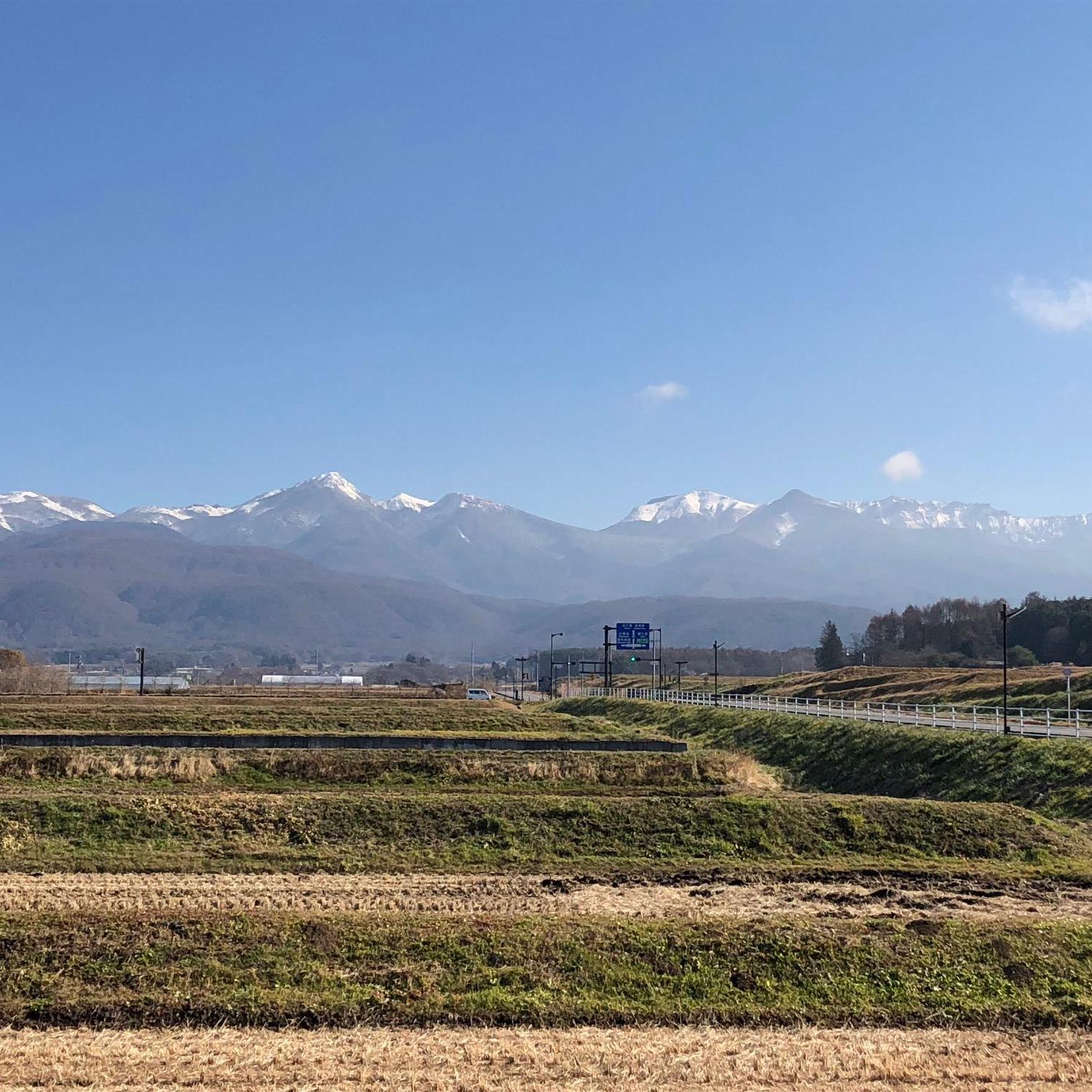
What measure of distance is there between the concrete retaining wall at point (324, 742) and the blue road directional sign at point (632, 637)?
7150 centimetres

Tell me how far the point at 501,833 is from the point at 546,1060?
45.2 feet

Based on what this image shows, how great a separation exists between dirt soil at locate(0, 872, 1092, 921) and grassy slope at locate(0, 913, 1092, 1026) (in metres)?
1.41

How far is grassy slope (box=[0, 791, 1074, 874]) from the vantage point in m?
27.3

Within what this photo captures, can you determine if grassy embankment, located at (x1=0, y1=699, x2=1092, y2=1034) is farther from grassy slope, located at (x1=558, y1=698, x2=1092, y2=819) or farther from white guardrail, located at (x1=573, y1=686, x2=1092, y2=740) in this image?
white guardrail, located at (x1=573, y1=686, x2=1092, y2=740)

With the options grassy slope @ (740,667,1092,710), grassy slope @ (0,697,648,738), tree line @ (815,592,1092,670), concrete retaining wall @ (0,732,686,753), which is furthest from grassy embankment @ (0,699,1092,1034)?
tree line @ (815,592,1092,670)

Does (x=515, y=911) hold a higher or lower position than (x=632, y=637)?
lower

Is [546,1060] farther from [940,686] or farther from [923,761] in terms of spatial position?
[940,686]

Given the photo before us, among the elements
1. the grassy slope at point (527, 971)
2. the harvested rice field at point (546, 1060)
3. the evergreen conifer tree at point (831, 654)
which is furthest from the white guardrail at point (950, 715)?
the evergreen conifer tree at point (831, 654)

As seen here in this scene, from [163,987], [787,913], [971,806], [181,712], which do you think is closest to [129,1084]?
[163,987]

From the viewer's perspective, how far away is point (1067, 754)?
128ft

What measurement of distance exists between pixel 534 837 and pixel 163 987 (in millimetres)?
12514

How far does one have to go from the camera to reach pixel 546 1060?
52.5ft

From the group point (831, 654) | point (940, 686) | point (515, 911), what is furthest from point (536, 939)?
point (831, 654)

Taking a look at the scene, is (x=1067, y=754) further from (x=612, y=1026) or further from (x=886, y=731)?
(x=612, y=1026)
